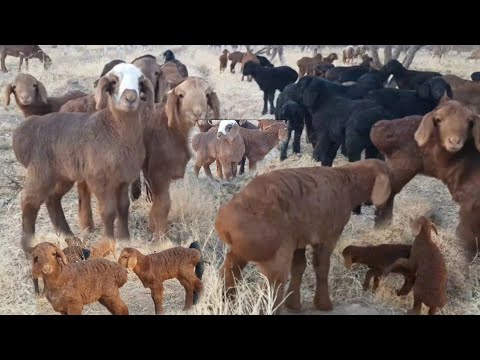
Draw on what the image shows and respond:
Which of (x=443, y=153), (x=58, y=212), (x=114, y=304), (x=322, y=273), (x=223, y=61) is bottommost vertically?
(x=114, y=304)

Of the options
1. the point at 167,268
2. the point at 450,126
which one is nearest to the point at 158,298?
the point at 167,268

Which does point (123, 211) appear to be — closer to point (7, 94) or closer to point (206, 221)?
point (206, 221)

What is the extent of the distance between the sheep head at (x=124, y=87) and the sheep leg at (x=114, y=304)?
1.11 meters

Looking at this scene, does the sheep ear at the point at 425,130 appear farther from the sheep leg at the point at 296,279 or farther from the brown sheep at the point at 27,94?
the brown sheep at the point at 27,94

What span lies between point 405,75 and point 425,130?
27.2 inches

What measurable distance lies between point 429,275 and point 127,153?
195 centimetres

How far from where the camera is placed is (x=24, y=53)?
13.5 feet

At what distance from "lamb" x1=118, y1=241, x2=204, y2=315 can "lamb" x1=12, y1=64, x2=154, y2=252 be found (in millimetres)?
355

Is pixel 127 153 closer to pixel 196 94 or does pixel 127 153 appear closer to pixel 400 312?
pixel 196 94

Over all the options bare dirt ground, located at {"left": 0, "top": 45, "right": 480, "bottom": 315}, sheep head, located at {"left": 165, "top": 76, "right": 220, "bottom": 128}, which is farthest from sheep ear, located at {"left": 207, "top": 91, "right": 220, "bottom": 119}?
bare dirt ground, located at {"left": 0, "top": 45, "right": 480, "bottom": 315}

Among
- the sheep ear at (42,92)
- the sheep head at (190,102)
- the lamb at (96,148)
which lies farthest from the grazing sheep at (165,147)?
the sheep ear at (42,92)

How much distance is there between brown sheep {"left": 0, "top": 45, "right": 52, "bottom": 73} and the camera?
4.01m

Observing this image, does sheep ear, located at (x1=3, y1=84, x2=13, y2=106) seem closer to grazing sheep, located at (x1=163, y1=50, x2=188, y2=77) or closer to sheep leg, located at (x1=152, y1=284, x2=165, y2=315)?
grazing sheep, located at (x1=163, y1=50, x2=188, y2=77)
